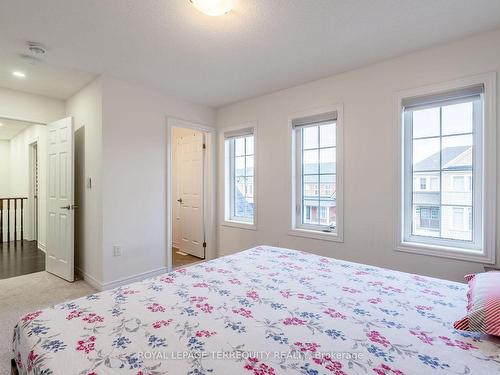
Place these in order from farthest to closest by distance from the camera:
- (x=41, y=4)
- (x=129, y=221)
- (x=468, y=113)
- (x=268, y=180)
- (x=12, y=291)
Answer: (x=268, y=180) < (x=129, y=221) < (x=12, y=291) < (x=468, y=113) < (x=41, y=4)

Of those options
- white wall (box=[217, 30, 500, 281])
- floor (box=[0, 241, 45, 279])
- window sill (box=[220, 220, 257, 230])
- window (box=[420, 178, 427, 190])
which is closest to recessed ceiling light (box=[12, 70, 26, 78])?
floor (box=[0, 241, 45, 279])

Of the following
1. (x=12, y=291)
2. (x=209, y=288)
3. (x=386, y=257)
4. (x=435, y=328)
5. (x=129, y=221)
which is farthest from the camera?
(x=129, y=221)

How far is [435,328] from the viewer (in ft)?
3.49

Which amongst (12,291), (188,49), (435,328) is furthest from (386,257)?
(12,291)

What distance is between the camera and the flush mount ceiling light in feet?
5.67

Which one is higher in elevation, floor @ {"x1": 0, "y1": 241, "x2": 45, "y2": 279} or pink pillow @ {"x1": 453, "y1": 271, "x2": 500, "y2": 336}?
pink pillow @ {"x1": 453, "y1": 271, "x2": 500, "y2": 336}

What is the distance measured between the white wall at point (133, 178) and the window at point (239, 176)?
3.22 ft

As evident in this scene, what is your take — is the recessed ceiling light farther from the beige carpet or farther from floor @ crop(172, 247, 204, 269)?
floor @ crop(172, 247, 204, 269)

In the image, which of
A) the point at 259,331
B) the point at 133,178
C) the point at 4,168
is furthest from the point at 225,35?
the point at 4,168

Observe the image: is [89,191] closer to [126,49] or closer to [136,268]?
[136,268]

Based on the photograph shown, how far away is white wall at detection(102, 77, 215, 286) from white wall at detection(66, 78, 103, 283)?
0.09 metres

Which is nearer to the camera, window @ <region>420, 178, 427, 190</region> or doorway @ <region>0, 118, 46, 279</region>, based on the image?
window @ <region>420, 178, 427, 190</region>

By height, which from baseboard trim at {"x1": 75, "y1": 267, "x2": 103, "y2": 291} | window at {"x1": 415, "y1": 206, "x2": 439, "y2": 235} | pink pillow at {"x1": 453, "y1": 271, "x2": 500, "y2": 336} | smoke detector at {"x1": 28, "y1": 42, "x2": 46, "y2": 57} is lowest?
baseboard trim at {"x1": 75, "y1": 267, "x2": 103, "y2": 291}

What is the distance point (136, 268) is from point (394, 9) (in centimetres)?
353
